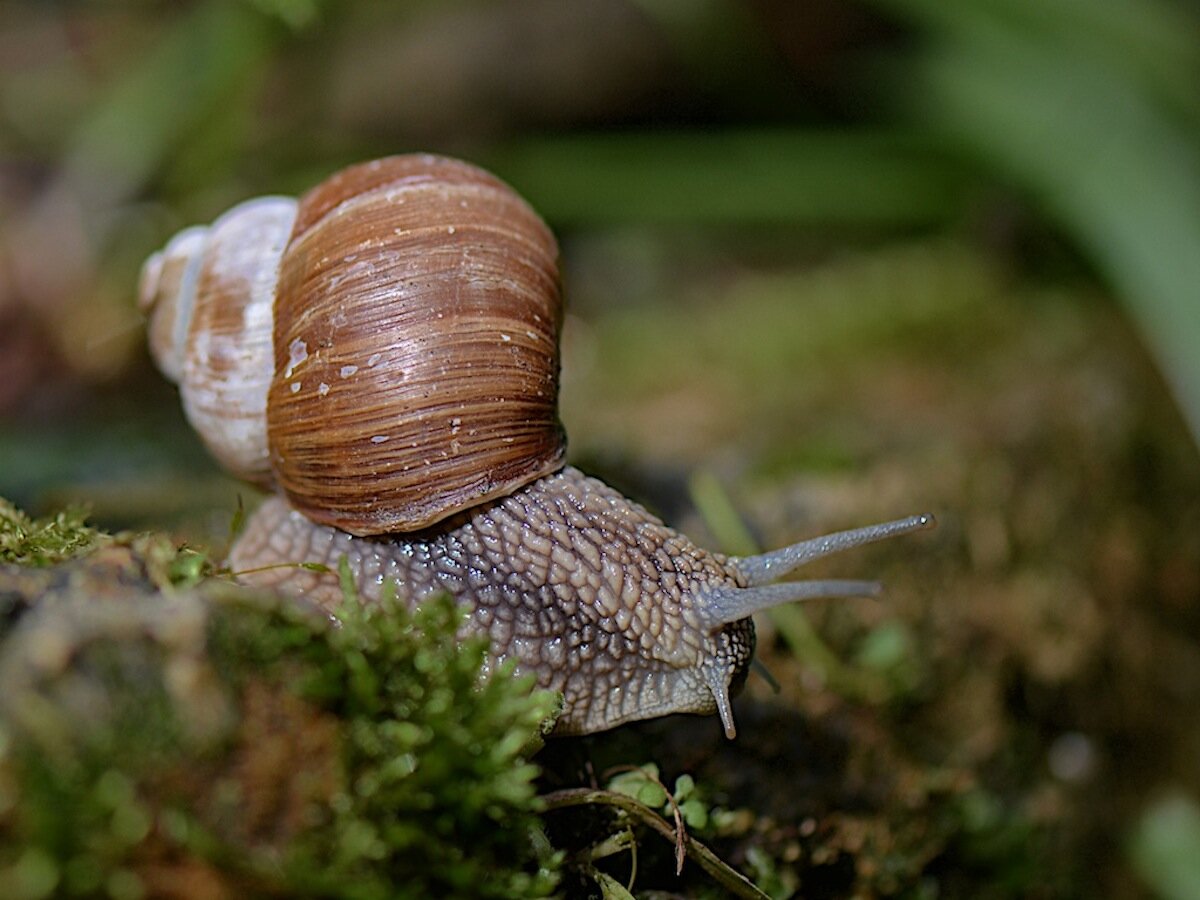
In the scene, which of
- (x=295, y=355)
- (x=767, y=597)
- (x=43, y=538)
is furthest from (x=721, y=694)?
(x=43, y=538)

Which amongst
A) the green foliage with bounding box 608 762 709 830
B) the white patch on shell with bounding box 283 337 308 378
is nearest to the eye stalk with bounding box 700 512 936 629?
the green foliage with bounding box 608 762 709 830

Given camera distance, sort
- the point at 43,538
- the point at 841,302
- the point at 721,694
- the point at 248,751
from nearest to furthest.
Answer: the point at 248,751
the point at 43,538
the point at 721,694
the point at 841,302

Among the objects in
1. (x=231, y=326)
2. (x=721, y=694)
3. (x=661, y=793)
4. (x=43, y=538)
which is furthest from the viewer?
(x=231, y=326)

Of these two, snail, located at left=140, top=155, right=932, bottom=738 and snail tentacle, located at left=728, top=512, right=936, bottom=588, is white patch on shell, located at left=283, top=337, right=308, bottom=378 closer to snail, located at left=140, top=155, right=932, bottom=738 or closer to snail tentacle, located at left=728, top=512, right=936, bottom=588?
snail, located at left=140, top=155, right=932, bottom=738

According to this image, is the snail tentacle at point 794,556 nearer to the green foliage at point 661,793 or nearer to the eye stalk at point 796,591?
the eye stalk at point 796,591

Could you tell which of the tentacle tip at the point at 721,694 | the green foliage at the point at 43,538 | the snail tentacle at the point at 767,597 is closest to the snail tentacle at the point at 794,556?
the snail tentacle at the point at 767,597

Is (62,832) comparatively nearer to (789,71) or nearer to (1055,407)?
(1055,407)

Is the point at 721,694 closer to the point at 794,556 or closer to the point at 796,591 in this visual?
the point at 796,591
